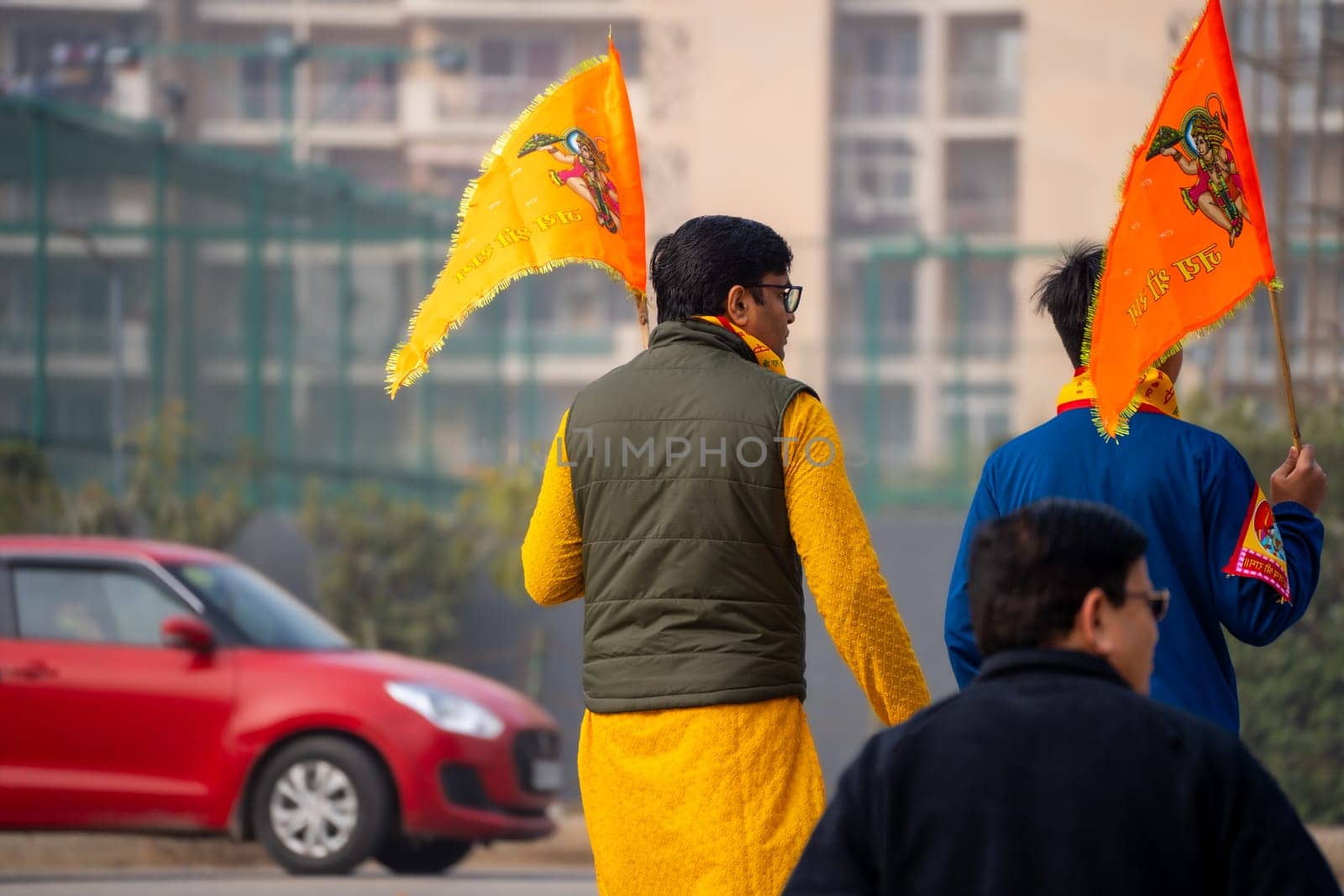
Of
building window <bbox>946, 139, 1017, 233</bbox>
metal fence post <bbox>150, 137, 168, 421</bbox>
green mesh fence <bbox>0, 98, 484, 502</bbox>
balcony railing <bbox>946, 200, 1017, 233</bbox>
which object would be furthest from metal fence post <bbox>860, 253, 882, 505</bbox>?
building window <bbox>946, 139, 1017, 233</bbox>

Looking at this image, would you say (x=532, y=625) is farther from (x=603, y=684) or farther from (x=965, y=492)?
(x=603, y=684)

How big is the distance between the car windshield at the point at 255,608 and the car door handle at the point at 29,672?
28.8 inches

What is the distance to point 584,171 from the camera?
4.42 meters

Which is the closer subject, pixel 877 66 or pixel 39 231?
pixel 39 231

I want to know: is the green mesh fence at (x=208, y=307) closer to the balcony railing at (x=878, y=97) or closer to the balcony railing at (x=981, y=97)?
the balcony railing at (x=878, y=97)

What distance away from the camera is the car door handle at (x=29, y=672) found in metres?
9.14

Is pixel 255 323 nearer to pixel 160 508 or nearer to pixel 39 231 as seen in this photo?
pixel 39 231

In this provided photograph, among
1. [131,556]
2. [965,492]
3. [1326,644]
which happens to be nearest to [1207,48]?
[131,556]

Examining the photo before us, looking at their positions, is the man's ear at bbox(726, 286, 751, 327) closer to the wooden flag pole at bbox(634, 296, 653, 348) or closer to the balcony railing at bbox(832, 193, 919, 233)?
the wooden flag pole at bbox(634, 296, 653, 348)

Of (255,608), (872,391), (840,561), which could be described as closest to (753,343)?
(840,561)

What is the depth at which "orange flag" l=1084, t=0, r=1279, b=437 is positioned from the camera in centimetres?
359

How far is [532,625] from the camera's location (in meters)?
14.4

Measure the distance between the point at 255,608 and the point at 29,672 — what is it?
3.63ft

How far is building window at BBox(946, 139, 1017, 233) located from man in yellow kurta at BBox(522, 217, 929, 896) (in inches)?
1544
